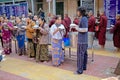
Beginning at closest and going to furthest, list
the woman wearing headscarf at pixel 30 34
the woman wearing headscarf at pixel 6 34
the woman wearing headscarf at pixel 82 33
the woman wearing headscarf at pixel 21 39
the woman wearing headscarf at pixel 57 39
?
the woman wearing headscarf at pixel 82 33
the woman wearing headscarf at pixel 57 39
the woman wearing headscarf at pixel 30 34
the woman wearing headscarf at pixel 21 39
the woman wearing headscarf at pixel 6 34

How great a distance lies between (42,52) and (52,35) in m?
1.09

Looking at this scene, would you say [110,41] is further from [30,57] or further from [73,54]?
[30,57]

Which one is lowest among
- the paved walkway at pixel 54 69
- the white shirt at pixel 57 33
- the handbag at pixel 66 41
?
the paved walkway at pixel 54 69

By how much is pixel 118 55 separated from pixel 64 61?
2.25 m

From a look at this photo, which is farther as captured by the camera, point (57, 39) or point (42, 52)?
point (42, 52)

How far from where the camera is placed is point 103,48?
1240 cm

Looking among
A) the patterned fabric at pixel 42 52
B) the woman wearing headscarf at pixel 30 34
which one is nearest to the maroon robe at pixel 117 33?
the patterned fabric at pixel 42 52

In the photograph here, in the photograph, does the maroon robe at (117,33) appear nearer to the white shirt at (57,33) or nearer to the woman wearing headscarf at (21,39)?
the white shirt at (57,33)

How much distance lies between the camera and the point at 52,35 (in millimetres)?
9000

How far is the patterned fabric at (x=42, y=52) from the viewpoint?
978 cm

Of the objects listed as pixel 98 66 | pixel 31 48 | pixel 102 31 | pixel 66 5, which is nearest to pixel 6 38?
pixel 31 48

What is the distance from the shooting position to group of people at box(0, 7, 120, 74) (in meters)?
8.04

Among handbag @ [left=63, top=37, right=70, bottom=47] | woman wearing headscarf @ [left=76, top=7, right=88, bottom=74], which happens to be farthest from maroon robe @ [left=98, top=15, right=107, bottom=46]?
woman wearing headscarf @ [left=76, top=7, right=88, bottom=74]

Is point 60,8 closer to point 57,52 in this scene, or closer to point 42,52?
point 42,52
